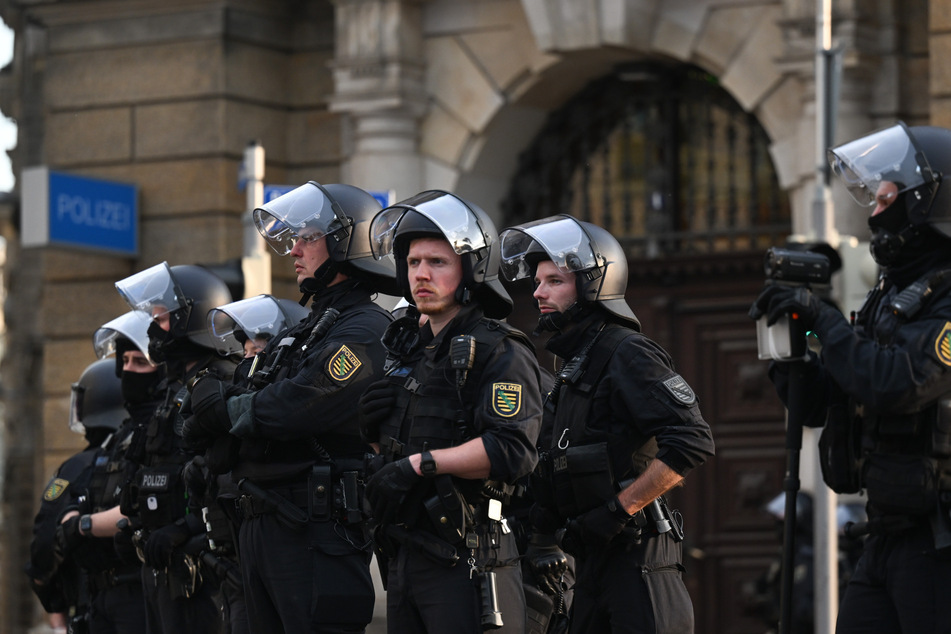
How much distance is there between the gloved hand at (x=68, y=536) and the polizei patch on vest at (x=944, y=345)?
4.35 m

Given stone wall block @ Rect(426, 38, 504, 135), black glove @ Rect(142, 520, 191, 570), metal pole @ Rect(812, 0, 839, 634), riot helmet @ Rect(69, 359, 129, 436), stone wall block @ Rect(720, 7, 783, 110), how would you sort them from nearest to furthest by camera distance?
1. black glove @ Rect(142, 520, 191, 570)
2. metal pole @ Rect(812, 0, 839, 634)
3. riot helmet @ Rect(69, 359, 129, 436)
4. stone wall block @ Rect(720, 7, 783, 110)
5. stone wall block @ Rect(426, 38, 504, 135)

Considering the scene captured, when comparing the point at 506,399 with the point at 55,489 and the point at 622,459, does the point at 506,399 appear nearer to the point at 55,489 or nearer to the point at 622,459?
the point at 622,459

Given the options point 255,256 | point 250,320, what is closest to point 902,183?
point 250,320

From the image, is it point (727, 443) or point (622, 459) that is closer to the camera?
point (622, 459)

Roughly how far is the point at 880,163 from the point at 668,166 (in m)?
6.81

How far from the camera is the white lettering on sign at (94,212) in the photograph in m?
11.9

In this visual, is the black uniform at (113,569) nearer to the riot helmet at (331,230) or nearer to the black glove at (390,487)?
the riot helmet at (331,230)

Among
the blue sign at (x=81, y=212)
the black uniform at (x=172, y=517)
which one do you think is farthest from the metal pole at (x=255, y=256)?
the blue sign at (x=81, y=212)

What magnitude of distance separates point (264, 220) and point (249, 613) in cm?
145

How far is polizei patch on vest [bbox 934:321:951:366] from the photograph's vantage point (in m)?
4.93

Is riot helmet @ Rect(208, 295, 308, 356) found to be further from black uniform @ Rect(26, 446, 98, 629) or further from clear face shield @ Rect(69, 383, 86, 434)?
clear face shield @ Rect(69, 383, 86, 434)

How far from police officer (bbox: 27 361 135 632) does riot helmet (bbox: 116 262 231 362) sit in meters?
0.99

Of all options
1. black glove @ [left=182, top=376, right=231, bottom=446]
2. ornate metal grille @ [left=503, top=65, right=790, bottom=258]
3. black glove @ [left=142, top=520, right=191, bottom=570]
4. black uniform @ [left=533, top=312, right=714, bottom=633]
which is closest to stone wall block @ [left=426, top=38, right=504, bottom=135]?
ornate metal grille @ [left=503, top=65, right=790, bottom=258]

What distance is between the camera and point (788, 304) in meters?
5.07
